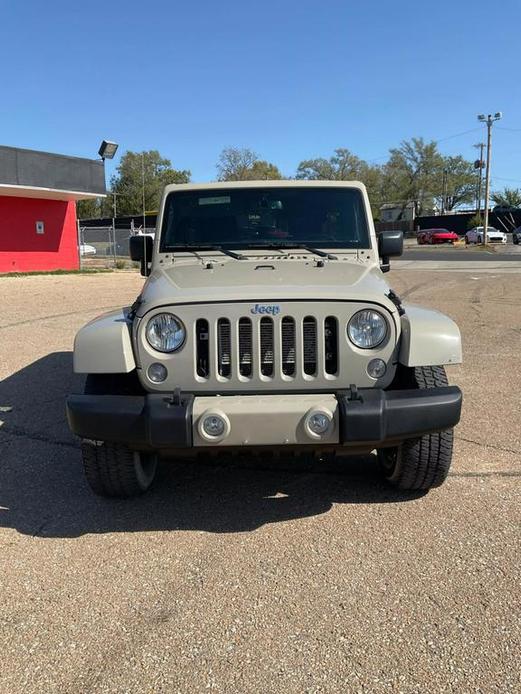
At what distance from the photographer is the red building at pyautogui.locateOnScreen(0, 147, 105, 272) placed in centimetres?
2011

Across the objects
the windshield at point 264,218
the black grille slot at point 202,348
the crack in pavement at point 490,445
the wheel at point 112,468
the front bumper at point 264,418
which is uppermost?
the windshield at point 264,218

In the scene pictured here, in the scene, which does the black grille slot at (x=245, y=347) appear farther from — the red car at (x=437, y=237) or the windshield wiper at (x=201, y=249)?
the red car at (x=437, y=237)

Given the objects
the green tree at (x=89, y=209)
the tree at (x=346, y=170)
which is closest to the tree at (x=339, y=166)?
the tree at (x=346, y=170)

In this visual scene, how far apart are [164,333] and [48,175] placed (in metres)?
19.7

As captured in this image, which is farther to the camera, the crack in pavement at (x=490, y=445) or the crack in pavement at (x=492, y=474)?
the crack in pavement at (x=490, y=445)

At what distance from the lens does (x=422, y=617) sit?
2559mm

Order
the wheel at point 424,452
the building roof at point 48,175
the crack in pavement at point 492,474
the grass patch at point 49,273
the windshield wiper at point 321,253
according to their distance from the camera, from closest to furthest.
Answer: the wheel at point 424,452 → the crack in pavement at point 492,474 → the windshield wiper at point 321,253 → the building roof at point 48,175 → the grass patch at point 49,273

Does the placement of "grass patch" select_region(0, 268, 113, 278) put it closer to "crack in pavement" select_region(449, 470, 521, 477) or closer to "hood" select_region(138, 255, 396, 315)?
"hood" select_region(138, 255, 396, 315)

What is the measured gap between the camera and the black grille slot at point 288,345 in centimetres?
315

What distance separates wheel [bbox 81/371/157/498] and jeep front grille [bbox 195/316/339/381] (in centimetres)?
51

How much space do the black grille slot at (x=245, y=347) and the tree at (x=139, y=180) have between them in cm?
8050

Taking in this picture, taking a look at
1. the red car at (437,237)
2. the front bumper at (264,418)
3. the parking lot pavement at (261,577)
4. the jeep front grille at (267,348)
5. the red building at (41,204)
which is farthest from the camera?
the red car at (437,237)

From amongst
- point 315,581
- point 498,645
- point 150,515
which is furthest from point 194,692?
point 150,515

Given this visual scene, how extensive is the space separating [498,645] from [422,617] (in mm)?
309
